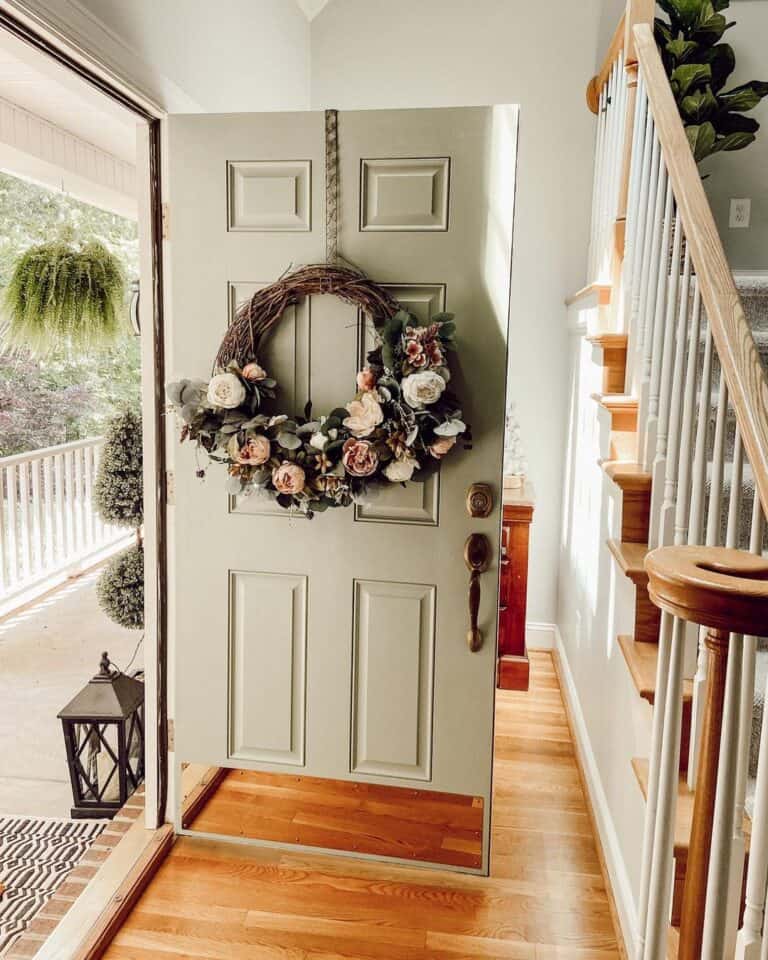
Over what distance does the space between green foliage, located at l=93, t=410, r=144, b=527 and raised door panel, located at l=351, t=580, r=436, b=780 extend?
104 cm

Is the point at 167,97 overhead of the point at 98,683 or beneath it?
overhead

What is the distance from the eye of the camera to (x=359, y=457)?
203cm

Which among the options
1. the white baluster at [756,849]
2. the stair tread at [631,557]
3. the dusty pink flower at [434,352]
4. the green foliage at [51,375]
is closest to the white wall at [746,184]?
the stair tread at [631,557]

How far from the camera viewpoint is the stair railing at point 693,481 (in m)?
0.92

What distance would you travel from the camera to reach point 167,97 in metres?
2.16

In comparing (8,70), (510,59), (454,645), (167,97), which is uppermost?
(510,59)

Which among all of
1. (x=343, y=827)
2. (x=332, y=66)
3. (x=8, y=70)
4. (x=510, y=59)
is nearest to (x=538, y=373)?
(x=510, y=59)

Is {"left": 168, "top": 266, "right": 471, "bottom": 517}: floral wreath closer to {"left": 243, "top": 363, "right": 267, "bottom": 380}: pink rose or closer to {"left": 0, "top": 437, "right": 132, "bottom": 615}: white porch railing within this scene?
{"left": 243, "top": 363, "right": 267, "bottom": 380}: pink rose

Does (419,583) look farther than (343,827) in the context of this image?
No

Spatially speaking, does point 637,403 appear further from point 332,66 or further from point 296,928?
point 332,66

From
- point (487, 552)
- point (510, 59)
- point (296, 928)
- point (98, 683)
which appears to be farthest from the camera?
point (510, 59)

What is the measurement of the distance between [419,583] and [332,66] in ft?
8.98

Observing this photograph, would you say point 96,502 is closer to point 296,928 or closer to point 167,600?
point 167,600

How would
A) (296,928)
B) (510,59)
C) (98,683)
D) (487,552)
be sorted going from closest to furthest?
(296,928) → (487,552) → (98,683) → (510,59)
